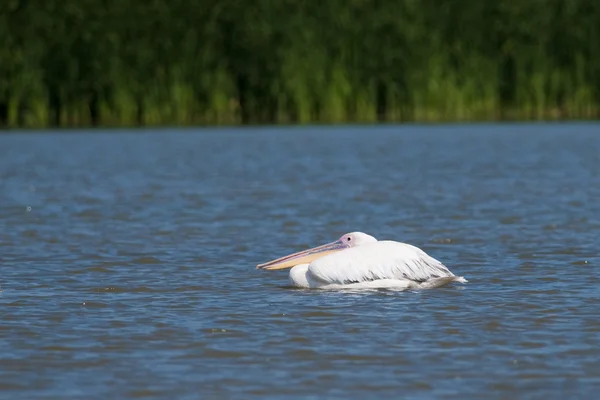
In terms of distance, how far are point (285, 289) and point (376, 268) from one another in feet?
2.21

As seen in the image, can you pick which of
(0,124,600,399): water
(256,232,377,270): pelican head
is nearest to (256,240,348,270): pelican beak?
(256,232,377,270): pelican head

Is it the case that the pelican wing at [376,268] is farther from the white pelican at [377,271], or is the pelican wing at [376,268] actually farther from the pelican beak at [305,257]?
the pelican beak at [305,257]

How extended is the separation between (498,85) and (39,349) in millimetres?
27295

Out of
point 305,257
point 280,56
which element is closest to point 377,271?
point 305,257

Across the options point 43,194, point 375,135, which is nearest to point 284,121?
point 375,135

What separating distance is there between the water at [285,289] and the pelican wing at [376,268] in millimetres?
122

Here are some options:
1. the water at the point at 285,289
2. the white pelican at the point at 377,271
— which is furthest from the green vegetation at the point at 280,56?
the white pelican at the point at 377,271

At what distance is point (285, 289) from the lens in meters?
10.6

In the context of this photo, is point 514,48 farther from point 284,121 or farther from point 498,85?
point 284,121

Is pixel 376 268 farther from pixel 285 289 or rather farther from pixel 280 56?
pixel 280 56

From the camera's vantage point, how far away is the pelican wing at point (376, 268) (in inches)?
408

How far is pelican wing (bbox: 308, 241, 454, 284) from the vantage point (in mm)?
10367

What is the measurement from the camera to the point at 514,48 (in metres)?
34.5

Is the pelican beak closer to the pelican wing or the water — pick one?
the water
